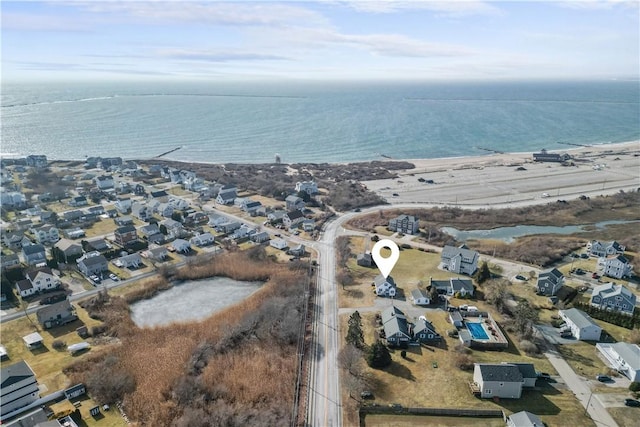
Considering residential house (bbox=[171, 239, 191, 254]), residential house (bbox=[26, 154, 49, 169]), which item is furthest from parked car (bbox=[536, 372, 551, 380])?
residential house (bbox=[26, 154, 49, 169])

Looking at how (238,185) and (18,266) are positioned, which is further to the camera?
(238,185)

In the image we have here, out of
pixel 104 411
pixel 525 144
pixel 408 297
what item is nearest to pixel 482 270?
pixel 408 297

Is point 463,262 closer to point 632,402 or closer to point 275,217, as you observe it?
point 632,402

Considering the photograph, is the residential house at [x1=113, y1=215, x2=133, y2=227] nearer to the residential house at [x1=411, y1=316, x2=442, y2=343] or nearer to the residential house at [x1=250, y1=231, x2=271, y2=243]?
the residential house at [x1=250, y1=231, x2=271, y2=243]

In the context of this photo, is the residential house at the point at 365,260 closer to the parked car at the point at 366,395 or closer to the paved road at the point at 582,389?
the paved road at the point at 582,389

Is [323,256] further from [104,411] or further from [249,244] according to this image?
[104,411]

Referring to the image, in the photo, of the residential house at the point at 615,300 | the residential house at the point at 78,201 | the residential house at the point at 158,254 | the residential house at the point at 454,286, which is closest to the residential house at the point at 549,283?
the residential house at the point at 615,300
